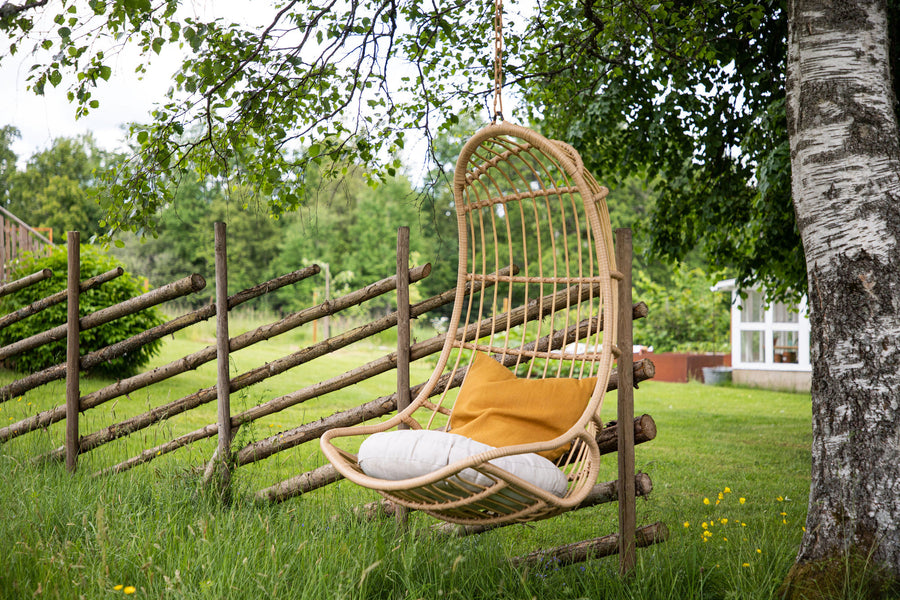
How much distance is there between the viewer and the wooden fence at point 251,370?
269cm

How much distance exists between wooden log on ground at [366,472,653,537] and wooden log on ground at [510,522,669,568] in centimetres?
12

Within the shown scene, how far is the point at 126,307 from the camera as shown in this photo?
3457 mm

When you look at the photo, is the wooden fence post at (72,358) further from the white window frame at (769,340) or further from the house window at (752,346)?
the house window at (752,346)

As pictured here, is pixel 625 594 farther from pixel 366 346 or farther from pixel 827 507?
pixel 366 346

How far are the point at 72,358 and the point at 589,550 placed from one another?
99.9 inches

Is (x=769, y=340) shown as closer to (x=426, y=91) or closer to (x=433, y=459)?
(x=426, y=91)

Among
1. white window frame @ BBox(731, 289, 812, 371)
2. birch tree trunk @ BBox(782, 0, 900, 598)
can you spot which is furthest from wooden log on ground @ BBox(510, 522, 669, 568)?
white window frame @ BBox(731, 289, 812, 371)

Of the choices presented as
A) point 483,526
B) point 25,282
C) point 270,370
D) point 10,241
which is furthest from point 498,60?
point 10,241

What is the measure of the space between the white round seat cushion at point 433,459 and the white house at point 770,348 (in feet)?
30.3

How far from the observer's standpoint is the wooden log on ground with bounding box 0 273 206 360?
3.16 m

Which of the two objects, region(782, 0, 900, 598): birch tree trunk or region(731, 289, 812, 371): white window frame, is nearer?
region(782, 0, 900, 598): birch tree trunk

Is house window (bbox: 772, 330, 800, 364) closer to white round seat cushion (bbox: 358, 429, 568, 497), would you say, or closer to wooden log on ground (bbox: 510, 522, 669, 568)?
wooden log on ground (bbox: 510, 522, 669, 568)

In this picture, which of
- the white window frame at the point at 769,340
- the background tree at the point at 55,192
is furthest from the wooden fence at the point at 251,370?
the background tree at the point at 55,192

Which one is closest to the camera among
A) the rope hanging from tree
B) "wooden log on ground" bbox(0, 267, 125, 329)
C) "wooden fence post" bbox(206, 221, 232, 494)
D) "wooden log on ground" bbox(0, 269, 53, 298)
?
the rope hanging from tree
